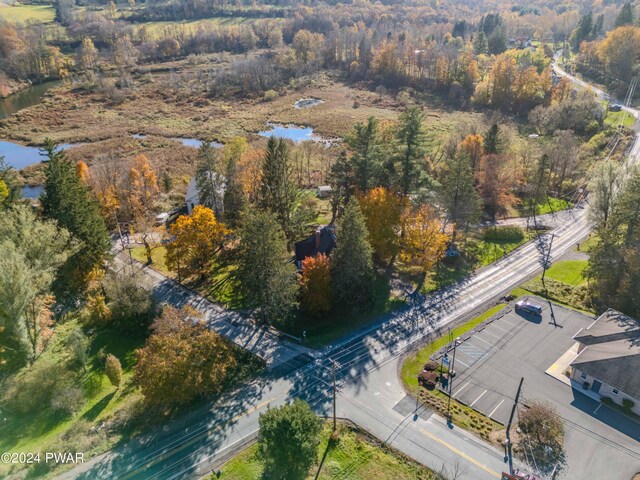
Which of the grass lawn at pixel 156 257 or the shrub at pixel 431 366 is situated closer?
the shrub at pixel 431 366

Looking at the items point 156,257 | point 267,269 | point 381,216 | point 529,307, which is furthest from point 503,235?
point 156,257

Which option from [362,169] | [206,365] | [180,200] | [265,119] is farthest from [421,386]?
[265,119]

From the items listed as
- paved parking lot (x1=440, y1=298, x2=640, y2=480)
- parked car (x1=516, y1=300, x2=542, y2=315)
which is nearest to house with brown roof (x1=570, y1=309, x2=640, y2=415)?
paved parking lot (x1=440, y1=298, x2=640, y2=480)

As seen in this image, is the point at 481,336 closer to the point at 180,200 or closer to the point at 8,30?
the point at 180,200

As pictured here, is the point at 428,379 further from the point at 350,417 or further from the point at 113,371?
the point at 113,371

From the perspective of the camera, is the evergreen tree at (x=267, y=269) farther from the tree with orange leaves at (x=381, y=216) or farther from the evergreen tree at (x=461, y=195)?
the evergreen tree at (x=461, y=195)

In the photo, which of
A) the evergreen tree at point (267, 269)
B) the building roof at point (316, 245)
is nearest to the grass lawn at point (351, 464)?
the evergreen tree at point (267, 269)
